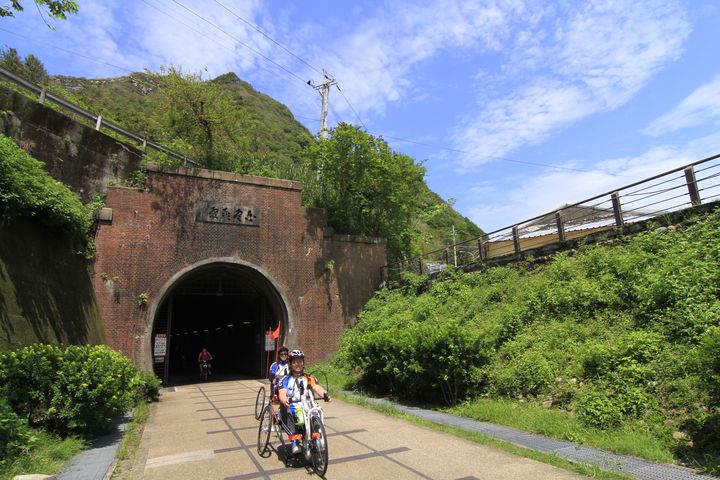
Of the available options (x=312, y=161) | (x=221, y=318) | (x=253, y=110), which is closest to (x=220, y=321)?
(x=221, y=318)

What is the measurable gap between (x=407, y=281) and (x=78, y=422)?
1295 cm

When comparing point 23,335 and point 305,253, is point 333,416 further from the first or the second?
point 305,253

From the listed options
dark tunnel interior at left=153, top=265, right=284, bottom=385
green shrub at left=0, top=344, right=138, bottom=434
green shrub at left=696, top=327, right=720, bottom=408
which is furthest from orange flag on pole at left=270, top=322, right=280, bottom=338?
green shrub at left=696, top=327, right=720, bottom=408

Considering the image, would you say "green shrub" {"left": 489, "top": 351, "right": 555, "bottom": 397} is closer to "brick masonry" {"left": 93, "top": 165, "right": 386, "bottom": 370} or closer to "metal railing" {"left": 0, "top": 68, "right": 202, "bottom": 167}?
"brick masonry" {"left": 93, "top": 165, "right": 386, "bottom": 370}

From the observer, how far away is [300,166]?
919 inches

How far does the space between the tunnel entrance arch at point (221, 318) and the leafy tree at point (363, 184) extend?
4528mm

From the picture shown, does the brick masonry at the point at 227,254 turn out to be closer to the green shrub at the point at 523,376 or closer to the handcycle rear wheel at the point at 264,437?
the green shrub at the point at 523,376

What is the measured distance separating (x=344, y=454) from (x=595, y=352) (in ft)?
15.2

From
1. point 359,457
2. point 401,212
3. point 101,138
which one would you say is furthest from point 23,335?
point 401,212

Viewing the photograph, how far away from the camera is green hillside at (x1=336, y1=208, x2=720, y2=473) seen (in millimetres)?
5969

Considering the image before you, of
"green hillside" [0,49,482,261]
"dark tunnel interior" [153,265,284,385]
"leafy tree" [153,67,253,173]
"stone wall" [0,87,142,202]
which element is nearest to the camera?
"stone wall" [0,87,142,202]

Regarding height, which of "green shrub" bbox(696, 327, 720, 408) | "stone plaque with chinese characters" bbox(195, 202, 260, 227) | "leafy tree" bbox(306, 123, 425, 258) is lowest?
"green shrub" bbox(696, 327, 720, 408)

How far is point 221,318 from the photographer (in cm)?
2845

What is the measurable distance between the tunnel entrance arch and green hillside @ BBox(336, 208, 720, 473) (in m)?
6.57
